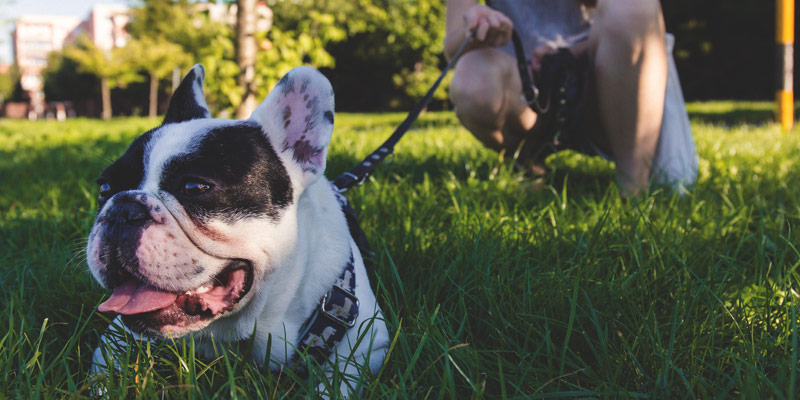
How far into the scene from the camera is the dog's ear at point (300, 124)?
154cm

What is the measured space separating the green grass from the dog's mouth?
0.09 m

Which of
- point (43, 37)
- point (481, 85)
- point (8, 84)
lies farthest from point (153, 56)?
point (43, 37)

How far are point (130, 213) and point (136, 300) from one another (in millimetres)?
208

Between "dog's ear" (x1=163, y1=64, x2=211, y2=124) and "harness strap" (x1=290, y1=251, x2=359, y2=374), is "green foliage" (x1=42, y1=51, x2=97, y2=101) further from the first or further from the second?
"harness strap" (x1=290, y1=251, x2=359, y2=374)

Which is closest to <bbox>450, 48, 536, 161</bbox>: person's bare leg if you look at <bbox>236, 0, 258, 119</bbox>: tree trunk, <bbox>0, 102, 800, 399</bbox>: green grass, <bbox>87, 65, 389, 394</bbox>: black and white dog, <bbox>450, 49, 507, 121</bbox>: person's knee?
<bbox>450, 49, 507, 121</bbox>: person's knee

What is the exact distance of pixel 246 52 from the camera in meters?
4.69

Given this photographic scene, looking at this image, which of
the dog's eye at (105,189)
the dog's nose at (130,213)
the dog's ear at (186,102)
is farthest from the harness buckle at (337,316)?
the dog's ear at (186,102)

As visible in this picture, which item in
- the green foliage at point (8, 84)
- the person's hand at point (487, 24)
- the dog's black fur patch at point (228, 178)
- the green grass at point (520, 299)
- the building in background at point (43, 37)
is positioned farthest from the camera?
the green foliage at point (8, 84)

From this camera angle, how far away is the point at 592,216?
2.29 metres

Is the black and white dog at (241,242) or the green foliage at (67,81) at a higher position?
the green foliage at (67,81)

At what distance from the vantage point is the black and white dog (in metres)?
1.25

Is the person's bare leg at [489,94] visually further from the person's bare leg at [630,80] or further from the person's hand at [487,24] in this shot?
the person's bare leg at [630,80]

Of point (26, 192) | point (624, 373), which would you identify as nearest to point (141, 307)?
point (624, 373)

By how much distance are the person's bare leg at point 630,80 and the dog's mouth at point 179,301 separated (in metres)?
1.97
